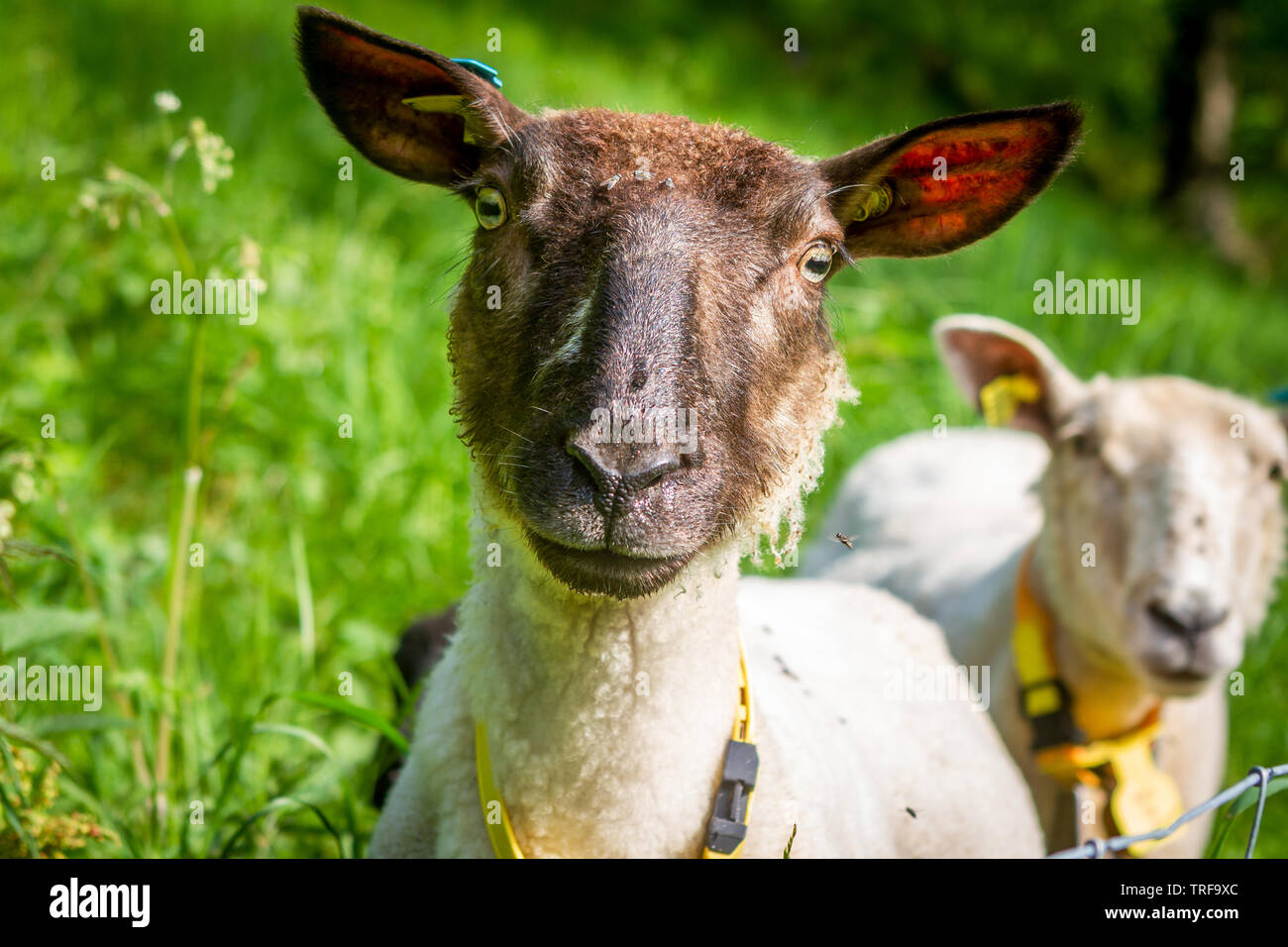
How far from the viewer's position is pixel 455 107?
234 cm

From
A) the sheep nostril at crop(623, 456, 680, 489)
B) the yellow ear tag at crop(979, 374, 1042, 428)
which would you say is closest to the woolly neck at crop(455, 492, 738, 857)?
the sheep nostril at crop(623, 456, 680, 489)

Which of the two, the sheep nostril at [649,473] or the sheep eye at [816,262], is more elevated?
the sheep eye at [816,262]

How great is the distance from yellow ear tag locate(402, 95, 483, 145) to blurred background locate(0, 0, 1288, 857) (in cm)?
37

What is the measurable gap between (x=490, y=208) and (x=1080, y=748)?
2.80 meters

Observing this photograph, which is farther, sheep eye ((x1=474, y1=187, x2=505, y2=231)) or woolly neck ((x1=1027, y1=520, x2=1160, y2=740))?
woolly neck ((x1=1027, y1=520, x2=1160, y2=740))

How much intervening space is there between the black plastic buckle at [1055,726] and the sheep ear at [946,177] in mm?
1988

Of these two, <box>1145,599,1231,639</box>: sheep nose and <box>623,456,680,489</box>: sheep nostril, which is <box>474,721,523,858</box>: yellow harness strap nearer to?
<box>623,456,680,489</box>: sheep nostril

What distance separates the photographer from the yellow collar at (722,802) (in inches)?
81.7

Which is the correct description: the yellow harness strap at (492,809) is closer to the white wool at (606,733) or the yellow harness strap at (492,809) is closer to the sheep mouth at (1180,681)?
the white wool at (606,733)

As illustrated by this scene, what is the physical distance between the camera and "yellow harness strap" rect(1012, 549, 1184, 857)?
3602 millimetres

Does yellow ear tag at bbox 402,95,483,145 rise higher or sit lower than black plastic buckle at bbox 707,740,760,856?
higher

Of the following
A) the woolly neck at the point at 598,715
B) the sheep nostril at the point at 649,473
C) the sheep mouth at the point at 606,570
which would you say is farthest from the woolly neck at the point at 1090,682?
the sheep nostril at the point at 649,473
